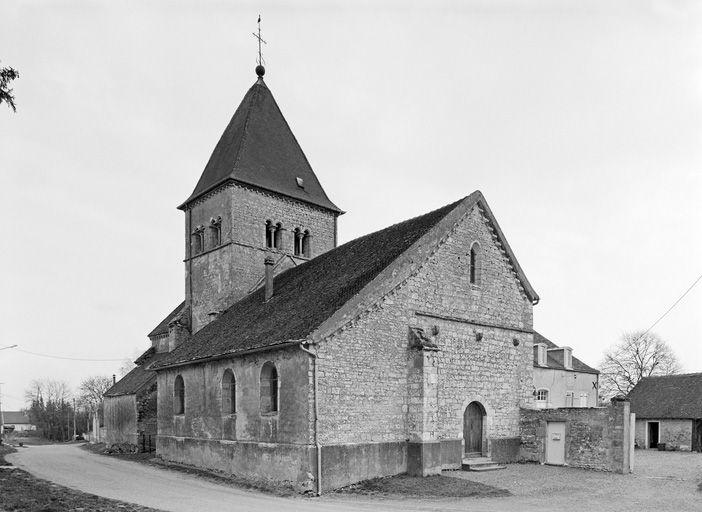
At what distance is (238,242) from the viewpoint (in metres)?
30.6

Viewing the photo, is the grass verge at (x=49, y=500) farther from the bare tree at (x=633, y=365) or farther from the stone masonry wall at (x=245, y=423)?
the bare tree at (x=633, y=365)

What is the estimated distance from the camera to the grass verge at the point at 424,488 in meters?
16.3

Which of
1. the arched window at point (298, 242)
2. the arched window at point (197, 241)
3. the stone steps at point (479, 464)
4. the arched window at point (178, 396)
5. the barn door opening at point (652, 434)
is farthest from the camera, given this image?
the barn door opening at point (652, 434)

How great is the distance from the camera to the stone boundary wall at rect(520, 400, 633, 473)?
20.3 m

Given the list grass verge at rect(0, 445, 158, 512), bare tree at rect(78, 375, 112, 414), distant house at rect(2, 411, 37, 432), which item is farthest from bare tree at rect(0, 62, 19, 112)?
distant house at rect(2, 411, 37, 432)

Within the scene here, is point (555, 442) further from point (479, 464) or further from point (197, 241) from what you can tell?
point (197, 241)

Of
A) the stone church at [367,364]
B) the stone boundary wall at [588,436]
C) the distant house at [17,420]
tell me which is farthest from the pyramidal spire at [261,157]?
the distant house at [17,420]

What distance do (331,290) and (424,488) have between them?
7215mm

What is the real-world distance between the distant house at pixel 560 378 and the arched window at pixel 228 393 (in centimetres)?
2407

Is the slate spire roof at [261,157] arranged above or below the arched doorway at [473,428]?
above

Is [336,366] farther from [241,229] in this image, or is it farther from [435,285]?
[241,229]

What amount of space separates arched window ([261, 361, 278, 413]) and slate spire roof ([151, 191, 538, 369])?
869mm

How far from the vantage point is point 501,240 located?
23.5 meters

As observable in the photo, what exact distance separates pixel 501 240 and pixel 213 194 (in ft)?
52.3
